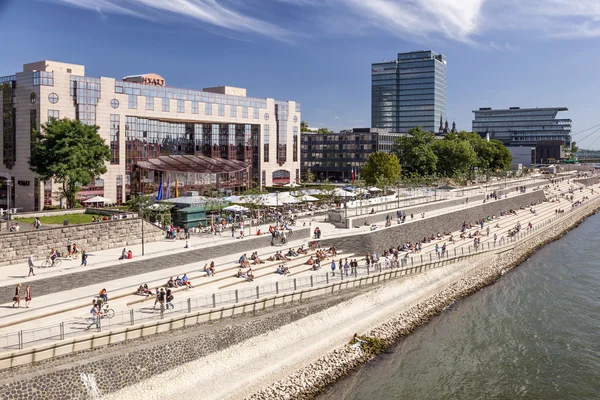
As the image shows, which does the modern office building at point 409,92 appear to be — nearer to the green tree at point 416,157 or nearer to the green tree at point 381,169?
the green tree at point 416,157

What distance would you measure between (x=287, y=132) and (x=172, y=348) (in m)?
70.5

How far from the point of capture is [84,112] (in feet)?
199

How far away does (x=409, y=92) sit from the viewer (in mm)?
182000

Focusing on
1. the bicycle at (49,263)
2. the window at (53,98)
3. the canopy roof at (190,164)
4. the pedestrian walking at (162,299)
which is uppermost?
the window at (53,98)

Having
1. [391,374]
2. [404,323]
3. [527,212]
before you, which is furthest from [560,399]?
[527,212]

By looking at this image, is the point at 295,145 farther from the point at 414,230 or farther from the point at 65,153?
the point at 65,153

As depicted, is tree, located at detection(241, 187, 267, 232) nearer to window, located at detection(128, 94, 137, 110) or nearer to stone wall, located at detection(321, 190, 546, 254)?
stone wall, located at detection(321, 190, 546, 254)

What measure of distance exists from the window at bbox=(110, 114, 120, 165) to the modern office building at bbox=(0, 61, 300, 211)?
0.40 feet

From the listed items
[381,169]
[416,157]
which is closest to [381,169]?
[381,169]

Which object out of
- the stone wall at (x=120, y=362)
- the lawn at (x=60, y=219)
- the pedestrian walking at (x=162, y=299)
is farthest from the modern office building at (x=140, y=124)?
the stone wall at (x=120, y=362)

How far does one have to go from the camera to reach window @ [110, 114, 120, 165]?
63750 millimetres

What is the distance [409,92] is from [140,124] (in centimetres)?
13121

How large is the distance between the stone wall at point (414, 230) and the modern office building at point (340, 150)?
47.1 metres

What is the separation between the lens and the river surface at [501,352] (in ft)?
86.7
